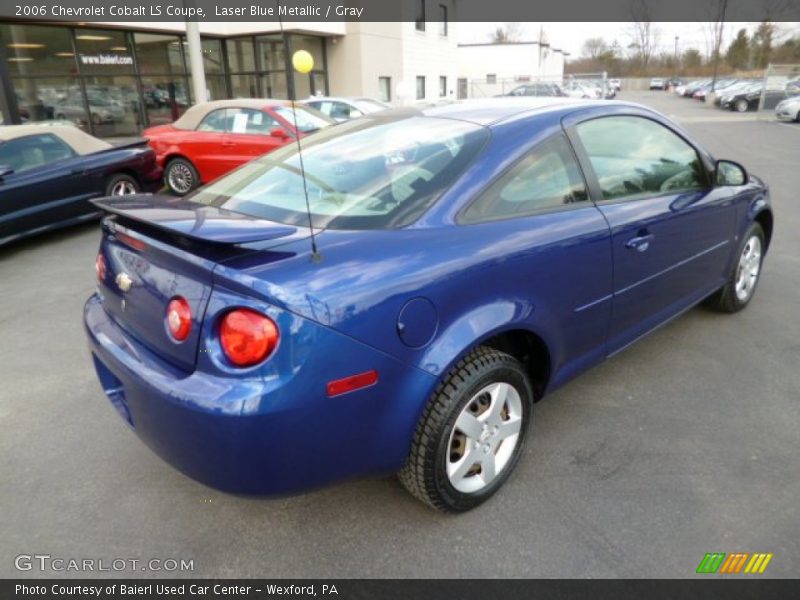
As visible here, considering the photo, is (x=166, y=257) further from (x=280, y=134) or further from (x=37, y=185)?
(x=280, y=134)

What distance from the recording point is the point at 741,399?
320 cm

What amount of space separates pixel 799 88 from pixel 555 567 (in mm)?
29604

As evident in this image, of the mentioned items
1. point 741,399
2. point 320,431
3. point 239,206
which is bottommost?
point 741,399

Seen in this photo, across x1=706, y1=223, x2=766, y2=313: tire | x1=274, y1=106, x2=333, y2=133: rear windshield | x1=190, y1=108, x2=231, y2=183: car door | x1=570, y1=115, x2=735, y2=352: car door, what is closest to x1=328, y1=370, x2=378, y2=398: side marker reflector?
x1=570, y1=115, x2=735, y2=352: car door

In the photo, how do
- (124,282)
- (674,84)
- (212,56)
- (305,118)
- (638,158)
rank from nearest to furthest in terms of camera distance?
(124,282) → (638,158) → (305,118) → (212,56) → (674,84)

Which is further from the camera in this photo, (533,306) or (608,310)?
(608,310)

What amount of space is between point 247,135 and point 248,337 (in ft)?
24.7

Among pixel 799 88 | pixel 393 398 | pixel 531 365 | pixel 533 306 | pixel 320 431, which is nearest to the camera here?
pixel 320 431

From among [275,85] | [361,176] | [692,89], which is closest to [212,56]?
[275,85]

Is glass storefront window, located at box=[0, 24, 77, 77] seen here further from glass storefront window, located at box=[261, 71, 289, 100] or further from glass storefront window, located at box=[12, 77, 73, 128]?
glass storefront window, located at box=[261, 71, 289, 100]

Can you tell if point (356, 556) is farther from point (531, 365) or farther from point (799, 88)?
point (799, 88)

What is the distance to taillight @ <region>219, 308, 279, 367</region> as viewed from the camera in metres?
1.79

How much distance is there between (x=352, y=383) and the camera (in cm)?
189
